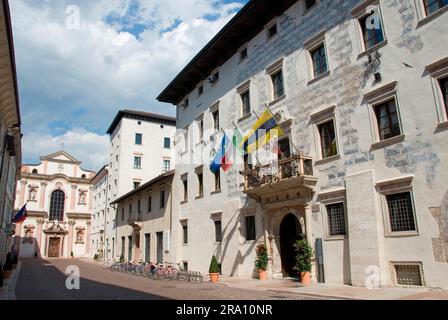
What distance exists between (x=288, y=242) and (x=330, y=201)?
4114mm

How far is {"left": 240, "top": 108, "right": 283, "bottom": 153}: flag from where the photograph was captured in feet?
61.3

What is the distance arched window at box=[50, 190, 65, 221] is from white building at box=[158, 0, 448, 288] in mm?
50118

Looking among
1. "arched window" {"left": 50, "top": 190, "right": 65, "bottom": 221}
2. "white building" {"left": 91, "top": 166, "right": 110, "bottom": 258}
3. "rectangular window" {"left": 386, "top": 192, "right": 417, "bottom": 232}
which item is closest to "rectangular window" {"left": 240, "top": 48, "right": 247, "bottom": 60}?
"rectangular window" {"left": 386, "top": 192, "right": 417, "bottom": 232}

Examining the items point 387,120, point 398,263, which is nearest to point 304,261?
point 398,263

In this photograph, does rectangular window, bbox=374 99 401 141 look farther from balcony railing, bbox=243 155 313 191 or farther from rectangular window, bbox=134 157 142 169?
rectangular window, bbox=134 157 142 169

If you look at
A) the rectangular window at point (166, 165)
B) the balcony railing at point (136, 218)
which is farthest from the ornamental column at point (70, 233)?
the balcony railing at point (136, 218)

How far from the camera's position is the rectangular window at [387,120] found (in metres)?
14.1

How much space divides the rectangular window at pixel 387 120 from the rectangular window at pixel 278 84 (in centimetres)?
606

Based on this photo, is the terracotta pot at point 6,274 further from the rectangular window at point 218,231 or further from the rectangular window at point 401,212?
the rectangular window at point 401,212

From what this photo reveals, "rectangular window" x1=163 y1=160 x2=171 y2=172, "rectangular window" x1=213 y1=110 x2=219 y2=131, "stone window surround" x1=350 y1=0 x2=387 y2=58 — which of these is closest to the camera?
"stone window surround" x1=350 y1=0 x2=387 y2=58

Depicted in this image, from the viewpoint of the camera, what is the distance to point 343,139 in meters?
15.9

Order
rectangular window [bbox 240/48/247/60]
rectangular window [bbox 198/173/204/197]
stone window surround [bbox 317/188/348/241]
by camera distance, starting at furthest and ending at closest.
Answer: rectangular window [bbox 198/173/204/197] → rectangular window [bbox 240/48/247/60] → stone window surround [bbox 317/188/348/241]
